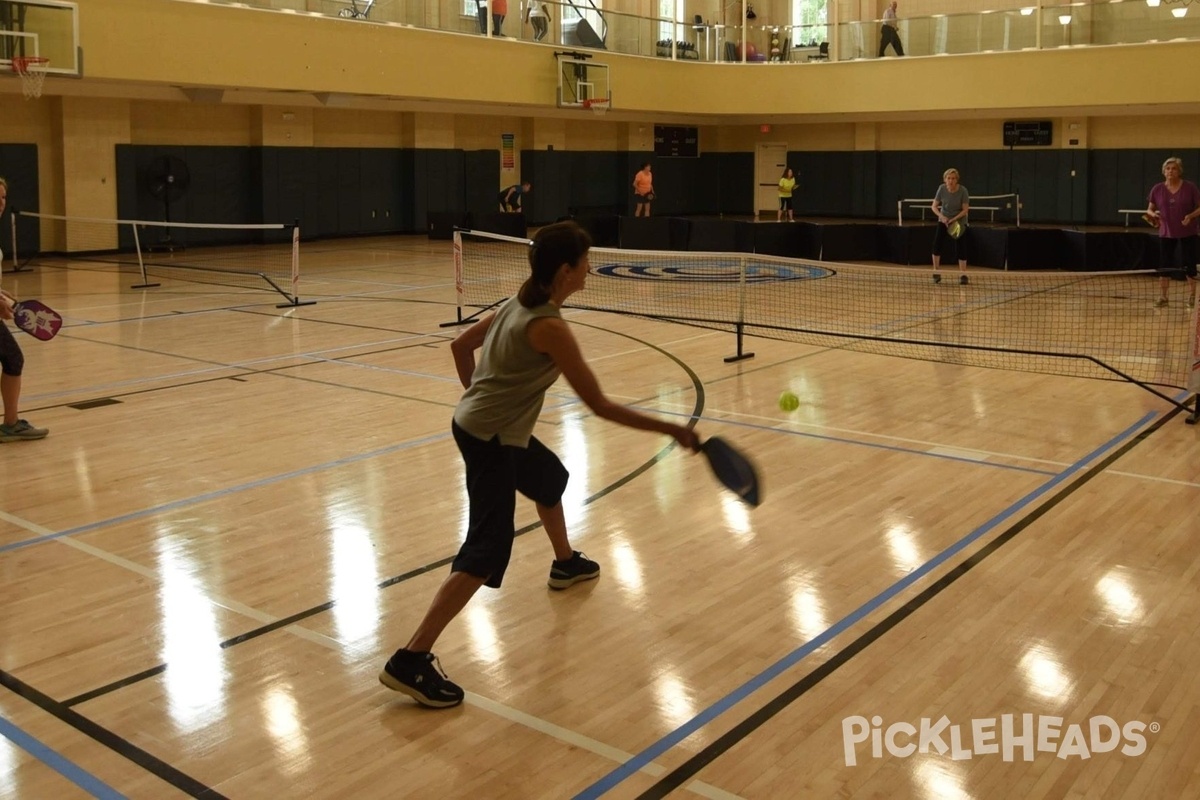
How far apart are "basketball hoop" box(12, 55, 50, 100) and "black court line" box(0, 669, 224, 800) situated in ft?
60.5

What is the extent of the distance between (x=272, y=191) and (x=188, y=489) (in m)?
23.2

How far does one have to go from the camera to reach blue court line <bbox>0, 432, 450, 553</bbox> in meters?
7.22

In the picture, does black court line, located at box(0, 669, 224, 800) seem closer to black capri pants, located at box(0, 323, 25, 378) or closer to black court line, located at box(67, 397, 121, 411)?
black capri pants, located at box(0, 323, 25, 378)

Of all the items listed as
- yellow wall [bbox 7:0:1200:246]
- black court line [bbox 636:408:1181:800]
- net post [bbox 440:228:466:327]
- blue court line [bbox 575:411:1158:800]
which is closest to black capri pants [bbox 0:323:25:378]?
net post [bbox 440:228:466:327]

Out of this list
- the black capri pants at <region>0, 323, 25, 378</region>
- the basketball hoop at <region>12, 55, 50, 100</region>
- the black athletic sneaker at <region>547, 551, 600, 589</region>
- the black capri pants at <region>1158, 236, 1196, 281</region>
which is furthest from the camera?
the basketball hoop at <region>12, 55, 50, 100</region>

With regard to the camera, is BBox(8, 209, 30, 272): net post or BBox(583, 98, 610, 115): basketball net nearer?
BBox(8, 209, 30, 272): net post

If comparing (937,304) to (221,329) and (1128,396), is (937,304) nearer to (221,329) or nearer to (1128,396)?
(1128,396)

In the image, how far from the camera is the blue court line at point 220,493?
23.7 ft

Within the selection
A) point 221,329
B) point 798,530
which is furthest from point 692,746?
point 221,329

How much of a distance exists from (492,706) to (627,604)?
4.30 feet

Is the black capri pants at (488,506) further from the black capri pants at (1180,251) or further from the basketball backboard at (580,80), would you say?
the basketball backboard at (580,80)

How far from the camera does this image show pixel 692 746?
4.59m

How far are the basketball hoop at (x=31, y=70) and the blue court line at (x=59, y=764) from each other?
1899cm

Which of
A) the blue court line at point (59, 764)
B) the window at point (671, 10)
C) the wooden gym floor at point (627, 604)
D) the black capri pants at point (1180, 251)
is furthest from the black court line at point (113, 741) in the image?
the window at point (671, 10)
